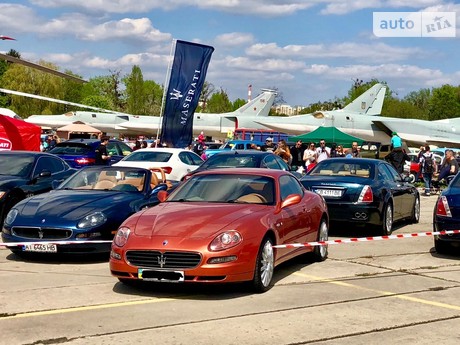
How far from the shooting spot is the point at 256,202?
879 cm

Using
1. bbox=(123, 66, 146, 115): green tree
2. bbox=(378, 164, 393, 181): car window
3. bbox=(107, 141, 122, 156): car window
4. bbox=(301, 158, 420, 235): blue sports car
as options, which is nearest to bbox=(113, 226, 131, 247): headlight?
bbox=(301, 158, 420, 235): blue sports car

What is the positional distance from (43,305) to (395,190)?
884 cm

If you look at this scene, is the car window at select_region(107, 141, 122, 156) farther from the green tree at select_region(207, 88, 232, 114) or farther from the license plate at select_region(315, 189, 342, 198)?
the green tree at select_region(207, 88, 232, 114)

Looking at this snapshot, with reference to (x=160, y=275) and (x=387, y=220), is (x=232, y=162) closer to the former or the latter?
(x=387, y=220)

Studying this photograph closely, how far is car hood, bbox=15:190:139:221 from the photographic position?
995cm

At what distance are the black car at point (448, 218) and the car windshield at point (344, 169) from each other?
2638 mm

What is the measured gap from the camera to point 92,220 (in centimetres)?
988

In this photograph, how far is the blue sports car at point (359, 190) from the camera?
42.7 feet

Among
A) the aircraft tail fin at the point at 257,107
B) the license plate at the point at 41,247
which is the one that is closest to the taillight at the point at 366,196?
the license plate at the point at 41,247

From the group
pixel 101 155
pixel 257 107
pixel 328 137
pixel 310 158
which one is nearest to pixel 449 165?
pixel 310 158

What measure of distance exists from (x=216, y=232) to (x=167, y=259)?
1.96 feet

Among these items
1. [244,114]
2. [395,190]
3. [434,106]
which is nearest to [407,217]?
[395,190]

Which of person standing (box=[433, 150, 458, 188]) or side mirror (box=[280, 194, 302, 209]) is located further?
person standing (box=[433, 150, 458, 188])

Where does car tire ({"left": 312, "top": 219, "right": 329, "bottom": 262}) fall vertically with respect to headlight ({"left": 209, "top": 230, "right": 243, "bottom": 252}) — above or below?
below
